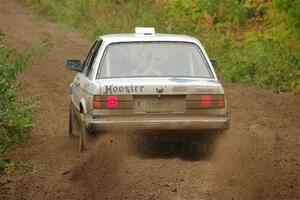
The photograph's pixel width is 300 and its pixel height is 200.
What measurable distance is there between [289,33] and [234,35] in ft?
9.11

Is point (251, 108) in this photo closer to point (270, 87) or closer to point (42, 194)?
point (270, 87)

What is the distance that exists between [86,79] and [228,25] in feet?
39.0

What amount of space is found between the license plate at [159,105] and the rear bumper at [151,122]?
78mm

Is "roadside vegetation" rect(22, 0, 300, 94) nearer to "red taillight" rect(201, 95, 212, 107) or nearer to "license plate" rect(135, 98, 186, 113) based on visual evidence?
"red taillight" rect(201, 95, 212, 107)

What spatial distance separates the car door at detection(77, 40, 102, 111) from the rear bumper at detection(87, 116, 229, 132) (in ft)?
1.55

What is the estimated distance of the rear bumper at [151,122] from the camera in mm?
8375

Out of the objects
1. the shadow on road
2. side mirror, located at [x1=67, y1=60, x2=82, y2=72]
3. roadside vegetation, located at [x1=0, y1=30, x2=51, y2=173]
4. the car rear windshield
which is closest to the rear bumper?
the shadow on road

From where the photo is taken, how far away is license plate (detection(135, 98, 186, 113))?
27.7 feet

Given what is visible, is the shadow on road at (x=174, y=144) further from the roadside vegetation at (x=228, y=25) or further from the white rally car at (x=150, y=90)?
the roadside vegetation at (x=228, y=25)

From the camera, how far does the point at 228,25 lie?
20641mm

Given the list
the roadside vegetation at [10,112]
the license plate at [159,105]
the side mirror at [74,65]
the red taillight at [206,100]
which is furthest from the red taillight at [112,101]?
the side mirror at [74,65]

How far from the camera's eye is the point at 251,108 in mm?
13688

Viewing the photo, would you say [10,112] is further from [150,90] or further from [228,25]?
[228,25]

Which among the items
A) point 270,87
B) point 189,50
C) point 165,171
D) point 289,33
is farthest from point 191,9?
point 165,171
